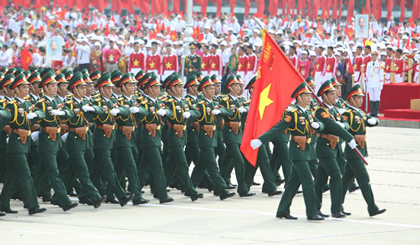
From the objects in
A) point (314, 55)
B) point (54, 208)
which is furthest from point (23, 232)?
point (314, 55)

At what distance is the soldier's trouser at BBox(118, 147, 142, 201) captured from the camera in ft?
45.2

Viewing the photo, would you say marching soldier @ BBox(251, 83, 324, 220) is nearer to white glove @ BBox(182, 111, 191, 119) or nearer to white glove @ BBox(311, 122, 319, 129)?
white glove @ BBox(311, 122, 319, 129)

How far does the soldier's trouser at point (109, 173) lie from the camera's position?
44.7 feet

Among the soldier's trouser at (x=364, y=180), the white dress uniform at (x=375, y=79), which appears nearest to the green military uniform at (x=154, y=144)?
the soldier's trouser at (x=364, y=180)

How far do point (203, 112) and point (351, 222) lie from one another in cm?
309

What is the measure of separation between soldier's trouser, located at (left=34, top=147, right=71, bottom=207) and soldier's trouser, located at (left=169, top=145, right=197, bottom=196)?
6.02ft

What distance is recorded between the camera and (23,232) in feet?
37.8

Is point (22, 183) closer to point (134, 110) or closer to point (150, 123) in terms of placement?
point (134, 110)

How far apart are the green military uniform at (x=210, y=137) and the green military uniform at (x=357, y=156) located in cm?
196

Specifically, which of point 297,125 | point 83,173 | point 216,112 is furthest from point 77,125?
point 297,125

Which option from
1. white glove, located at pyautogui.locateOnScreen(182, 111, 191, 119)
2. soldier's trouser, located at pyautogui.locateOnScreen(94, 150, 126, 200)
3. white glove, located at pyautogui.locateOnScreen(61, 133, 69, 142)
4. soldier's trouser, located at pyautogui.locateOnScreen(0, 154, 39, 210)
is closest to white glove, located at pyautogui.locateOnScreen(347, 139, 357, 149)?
white glove, located at pyautogui.locateOnScreen(182, 111, 191, 119)

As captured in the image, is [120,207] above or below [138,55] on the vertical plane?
below

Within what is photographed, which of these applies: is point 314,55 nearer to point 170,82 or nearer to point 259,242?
point 170,82

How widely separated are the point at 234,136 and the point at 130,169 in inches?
70.0
